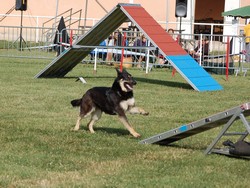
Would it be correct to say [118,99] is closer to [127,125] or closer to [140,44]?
[127,125]

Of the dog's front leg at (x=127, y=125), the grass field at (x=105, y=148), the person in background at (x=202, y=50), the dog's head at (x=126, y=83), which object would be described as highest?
the person in background at (x=202, y=50)

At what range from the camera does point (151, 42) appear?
16.1 meters

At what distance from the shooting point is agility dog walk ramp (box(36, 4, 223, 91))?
1576cm

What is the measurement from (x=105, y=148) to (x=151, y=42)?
27.6 ft

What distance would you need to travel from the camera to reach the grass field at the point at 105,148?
633cm

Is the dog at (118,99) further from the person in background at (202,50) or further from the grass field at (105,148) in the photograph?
the person in background at (202,50)

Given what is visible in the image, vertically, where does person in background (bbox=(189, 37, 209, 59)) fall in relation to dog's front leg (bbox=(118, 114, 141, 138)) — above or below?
above

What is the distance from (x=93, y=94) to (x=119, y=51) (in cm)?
1452

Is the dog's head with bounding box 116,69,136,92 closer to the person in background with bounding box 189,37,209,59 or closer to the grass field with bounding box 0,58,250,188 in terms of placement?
the grass field with bounding box 0,58,250,188

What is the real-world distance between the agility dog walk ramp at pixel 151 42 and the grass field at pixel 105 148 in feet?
4.19

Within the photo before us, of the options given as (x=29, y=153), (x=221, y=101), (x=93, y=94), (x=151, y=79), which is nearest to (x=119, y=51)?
(x=151, y=79)

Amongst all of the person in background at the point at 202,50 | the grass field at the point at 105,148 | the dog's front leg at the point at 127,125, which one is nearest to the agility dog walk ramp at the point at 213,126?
the grass field at the point at 105,148

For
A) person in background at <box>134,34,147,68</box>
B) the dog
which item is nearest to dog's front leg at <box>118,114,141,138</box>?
the dog

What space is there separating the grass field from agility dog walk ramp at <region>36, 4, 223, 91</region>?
4.19 feet
